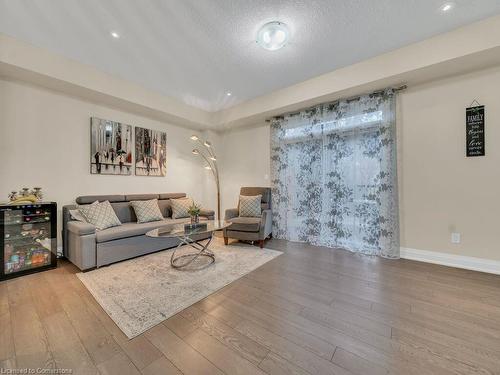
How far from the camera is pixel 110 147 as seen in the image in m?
3.60

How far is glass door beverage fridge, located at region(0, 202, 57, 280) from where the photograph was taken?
2.41 metres

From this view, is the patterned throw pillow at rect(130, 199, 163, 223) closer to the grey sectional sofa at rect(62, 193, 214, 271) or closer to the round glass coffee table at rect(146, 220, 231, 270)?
the grey sectional sofa at rect(62, 193, 214, 271)

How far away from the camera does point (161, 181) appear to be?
4402mm

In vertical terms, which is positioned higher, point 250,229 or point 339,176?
point 339,176

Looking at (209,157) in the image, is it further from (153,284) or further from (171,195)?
(153,284)

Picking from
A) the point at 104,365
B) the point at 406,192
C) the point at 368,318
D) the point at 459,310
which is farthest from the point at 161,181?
the point at 459,310

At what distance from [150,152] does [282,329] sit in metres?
3.85

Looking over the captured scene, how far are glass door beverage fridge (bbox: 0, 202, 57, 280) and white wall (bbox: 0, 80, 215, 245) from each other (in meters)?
0.45

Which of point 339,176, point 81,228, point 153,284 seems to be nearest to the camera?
point 153,284

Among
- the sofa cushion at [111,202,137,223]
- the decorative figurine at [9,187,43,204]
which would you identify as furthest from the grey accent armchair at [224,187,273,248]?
the decorative figurine at [9,187,43,204]

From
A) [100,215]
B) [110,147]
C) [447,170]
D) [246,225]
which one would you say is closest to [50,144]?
[110,147]

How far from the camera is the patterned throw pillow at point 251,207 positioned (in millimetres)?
4039

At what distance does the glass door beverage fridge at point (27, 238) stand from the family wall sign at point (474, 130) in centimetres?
537

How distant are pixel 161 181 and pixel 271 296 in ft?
11.1
